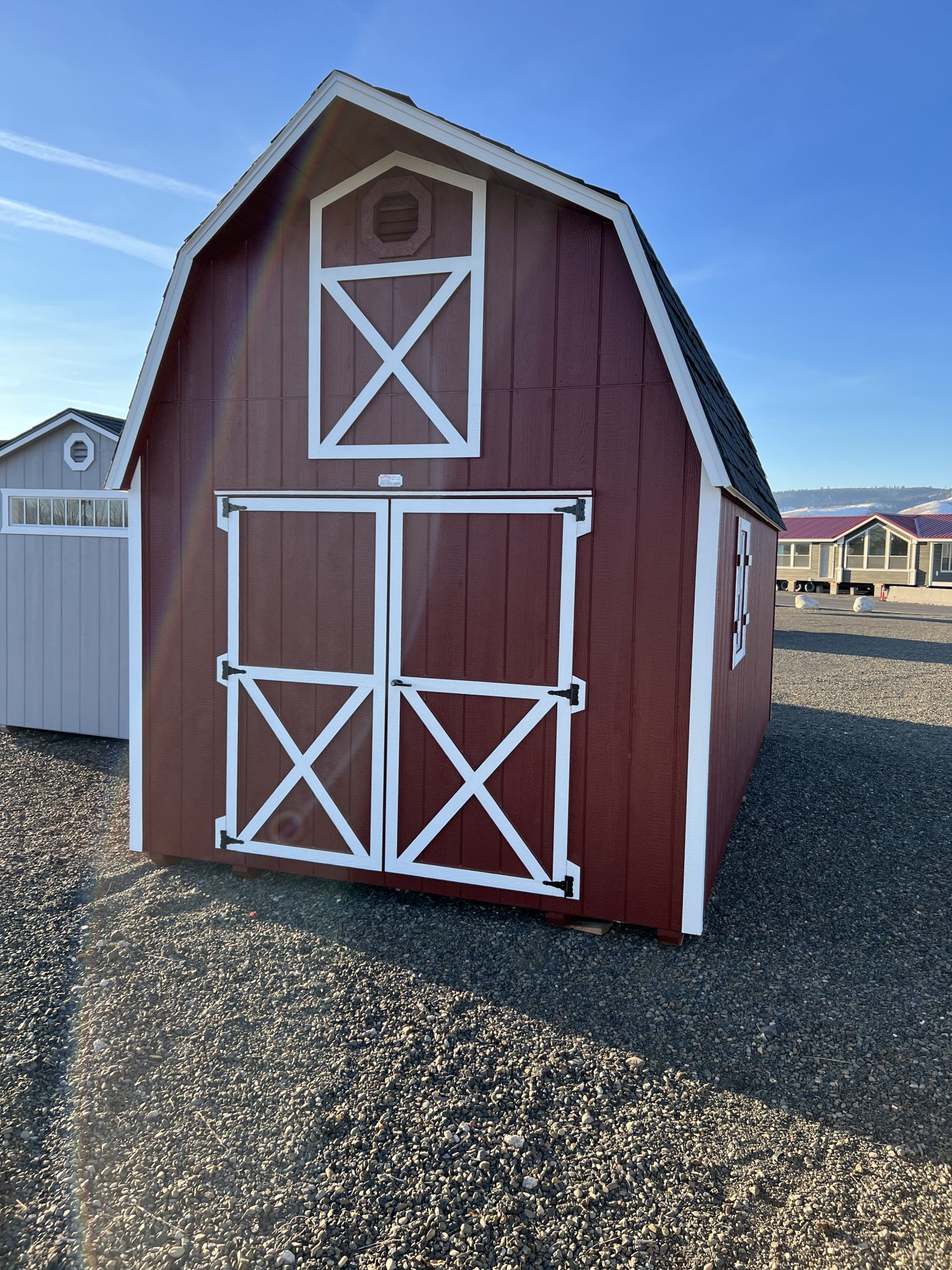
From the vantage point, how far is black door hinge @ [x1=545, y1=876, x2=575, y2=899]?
531 cm

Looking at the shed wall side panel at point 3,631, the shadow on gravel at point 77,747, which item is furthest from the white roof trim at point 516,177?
the shed wall side panel at point 3,631

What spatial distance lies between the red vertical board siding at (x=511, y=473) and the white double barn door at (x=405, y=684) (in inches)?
1.3

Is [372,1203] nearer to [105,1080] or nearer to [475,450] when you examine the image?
[105,1080]

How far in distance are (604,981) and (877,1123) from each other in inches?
58.9

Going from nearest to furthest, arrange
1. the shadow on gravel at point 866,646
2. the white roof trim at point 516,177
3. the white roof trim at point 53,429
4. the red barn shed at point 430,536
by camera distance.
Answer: the white roof trim at point 516,177 → the red barn shed at point 430,536 → the white roof trim at point 53,429 → the shadow on gravel at point 866,646

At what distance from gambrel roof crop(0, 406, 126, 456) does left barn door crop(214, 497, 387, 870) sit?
197 inches

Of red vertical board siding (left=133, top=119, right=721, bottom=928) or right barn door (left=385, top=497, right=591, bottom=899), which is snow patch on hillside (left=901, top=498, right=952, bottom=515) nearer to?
red vertical board siding (left=133, top=119, right=721, bottom=928)

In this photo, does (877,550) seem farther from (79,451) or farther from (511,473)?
(511,473)

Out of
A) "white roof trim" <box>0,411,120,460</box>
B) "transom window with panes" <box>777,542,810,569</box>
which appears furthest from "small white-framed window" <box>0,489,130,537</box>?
"transom window with panes" <box>777,542,810,569</box>

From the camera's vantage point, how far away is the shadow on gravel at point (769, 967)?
3816mm

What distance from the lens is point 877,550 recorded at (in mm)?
45156

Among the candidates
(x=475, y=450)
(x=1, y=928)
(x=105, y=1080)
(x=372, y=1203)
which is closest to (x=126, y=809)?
(x=1, y=928)

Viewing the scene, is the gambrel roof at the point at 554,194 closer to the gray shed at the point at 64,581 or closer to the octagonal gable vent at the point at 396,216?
the octagonal gable vent at the point at 396,216

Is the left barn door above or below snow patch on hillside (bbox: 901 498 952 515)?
below
